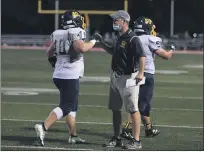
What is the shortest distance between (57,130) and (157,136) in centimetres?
147

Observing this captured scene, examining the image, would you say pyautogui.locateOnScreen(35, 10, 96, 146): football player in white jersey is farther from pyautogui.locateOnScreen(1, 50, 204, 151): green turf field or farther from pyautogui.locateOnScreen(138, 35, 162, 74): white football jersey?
pyautogui.locateOnScreen(138, 35, 162, 74): white football jersey

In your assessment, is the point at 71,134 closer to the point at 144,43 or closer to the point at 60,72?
the point at 60,72

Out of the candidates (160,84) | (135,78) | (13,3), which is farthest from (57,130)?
(13,3)

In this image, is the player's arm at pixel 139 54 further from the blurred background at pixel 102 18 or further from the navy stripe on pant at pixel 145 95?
the blurred background at pixel 102 18

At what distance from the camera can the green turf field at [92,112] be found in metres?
7.51

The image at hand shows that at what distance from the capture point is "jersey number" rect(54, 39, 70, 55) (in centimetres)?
709

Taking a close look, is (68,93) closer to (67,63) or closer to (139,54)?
(67,63)

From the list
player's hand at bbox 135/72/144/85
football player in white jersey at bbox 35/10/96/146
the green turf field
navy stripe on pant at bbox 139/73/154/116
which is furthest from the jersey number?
navy stripe on pant at bbox 139/73/154/116

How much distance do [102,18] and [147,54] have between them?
114ft

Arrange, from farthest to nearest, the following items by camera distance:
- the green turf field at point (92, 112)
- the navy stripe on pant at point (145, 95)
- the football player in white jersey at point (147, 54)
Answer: the navy stripe on pant at point (145, 95) < the football player in white jersey at point (147, 54) < the green turf field at point (92, 112)

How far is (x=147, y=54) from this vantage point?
8047 millimetres

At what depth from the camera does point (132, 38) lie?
696 centimetres

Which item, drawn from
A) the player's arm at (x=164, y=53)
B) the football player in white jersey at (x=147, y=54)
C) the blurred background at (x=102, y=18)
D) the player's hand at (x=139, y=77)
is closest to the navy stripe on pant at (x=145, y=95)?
the football player in white jersey at (x=147, y=54)

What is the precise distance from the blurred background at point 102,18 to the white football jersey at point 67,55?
2725 cm
